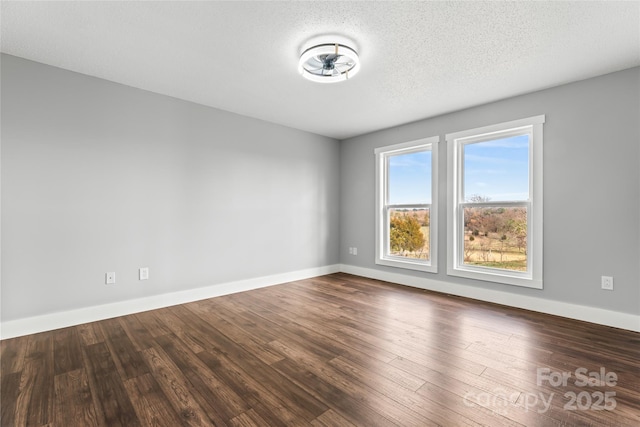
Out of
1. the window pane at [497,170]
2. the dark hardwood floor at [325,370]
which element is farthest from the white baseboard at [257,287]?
the window pane at [497,170]

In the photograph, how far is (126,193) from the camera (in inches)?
125

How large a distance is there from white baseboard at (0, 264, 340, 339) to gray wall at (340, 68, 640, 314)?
325cm

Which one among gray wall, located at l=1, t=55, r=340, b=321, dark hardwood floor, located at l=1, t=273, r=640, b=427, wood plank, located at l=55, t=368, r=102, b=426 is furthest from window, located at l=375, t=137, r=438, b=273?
wood plank, located at l=55, t=368, r=102, b=426

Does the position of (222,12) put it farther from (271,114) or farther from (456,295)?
(456,295)

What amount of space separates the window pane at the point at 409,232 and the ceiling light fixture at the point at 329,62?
8.27ft

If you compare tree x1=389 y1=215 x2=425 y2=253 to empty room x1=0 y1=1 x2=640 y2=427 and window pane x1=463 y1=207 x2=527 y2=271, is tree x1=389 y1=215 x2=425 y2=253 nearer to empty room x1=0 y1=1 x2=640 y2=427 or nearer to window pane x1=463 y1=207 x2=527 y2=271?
empty room x1=0 y1=1 x2=640 y2=427

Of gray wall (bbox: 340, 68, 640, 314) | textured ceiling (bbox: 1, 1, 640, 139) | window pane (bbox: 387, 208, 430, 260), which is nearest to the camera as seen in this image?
textured ceiling (bbox: 1, 1, 640, 139)

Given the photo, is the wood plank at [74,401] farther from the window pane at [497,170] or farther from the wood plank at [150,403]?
the window pane at [497,170]

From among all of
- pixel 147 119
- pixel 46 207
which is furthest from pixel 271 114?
pixel 46 207

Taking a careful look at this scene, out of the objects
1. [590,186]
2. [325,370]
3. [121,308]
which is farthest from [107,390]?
[590,186]

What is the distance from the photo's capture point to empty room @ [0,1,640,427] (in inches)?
72.6

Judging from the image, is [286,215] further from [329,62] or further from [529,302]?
[529,302]

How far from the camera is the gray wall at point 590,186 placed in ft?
8.98

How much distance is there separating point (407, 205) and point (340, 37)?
291 cm
